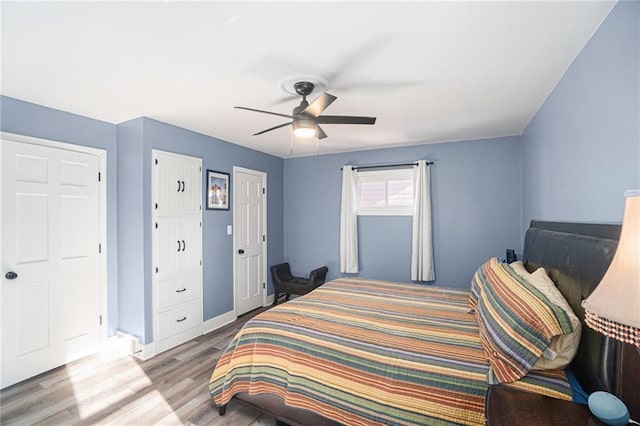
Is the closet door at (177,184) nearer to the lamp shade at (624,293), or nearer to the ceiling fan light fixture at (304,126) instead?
the ceiling fan light fixture at (304,126)

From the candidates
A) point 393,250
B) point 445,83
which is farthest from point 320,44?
point 393,250

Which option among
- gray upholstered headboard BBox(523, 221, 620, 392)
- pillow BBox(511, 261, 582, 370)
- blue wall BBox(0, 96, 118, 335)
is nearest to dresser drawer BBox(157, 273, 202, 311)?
blue wall BBox(0, 96, 118, 335)

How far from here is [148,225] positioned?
10.2 ft

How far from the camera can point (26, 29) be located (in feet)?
5.24

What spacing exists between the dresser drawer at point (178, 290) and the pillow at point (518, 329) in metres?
3.12

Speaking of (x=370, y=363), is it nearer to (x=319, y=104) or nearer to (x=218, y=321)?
(x=319, y=104)

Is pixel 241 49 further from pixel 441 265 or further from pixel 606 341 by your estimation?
pixel 441 265

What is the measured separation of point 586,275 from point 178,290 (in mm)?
3611

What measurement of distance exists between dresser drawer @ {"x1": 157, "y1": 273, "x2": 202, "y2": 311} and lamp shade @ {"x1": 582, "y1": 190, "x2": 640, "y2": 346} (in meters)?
3.54

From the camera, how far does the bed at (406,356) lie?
52.1 inches

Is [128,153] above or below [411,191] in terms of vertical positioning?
above

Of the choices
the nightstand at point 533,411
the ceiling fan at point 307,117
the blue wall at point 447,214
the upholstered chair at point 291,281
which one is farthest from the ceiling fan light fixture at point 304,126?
the upholstered chair at point 291,281

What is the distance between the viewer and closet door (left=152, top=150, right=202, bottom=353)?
3186 millimetres

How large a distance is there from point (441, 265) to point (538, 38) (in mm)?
3073
